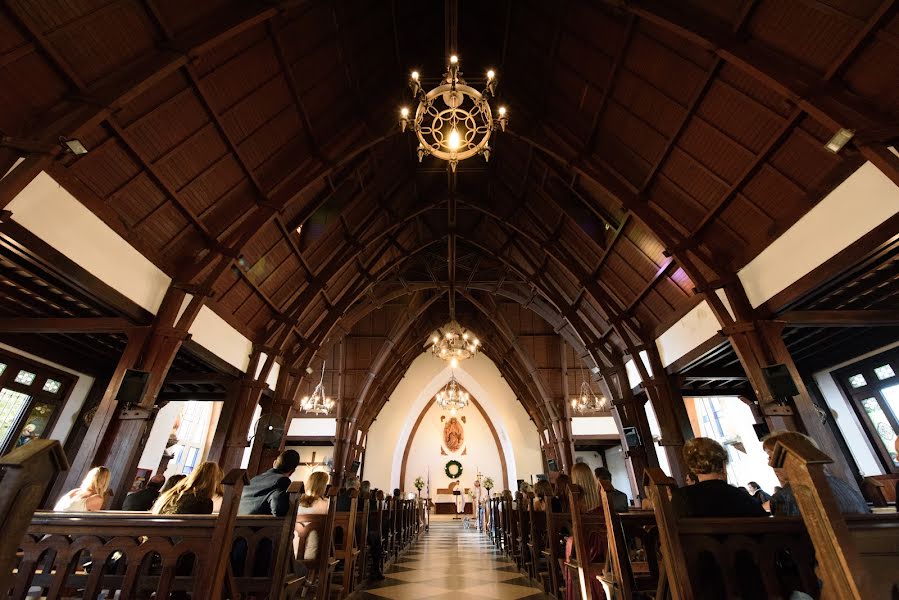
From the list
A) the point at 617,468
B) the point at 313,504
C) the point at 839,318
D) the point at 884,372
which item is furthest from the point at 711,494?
the point at 617,468

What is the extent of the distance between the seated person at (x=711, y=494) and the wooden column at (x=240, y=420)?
7.80 meters

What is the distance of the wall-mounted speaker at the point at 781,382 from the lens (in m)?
5.21

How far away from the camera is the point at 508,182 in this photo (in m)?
10.7

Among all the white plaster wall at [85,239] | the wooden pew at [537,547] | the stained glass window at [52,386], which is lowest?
the wooden pew at [537,547]

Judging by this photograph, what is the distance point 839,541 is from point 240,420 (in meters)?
9.03

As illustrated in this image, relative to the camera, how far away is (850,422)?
8.14 meters

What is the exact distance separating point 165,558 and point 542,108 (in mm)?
9081

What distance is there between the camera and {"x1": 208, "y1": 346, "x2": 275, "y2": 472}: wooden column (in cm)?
761

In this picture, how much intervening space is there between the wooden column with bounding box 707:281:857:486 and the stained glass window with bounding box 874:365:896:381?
3437 mm

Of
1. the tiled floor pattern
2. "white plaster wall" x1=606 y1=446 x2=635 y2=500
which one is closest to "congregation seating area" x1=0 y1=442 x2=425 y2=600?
the tiled floor pattern

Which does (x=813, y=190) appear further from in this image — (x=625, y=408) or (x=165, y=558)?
(x=165, y=558)

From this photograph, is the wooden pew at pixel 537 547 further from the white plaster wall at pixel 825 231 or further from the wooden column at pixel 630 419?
the white plaster wall at pixel 825 231

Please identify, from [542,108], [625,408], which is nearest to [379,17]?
[542,108]

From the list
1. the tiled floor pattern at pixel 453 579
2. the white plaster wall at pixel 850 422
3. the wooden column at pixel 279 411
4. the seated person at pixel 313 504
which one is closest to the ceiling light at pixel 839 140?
the white plaster wall at pixel 850 422
